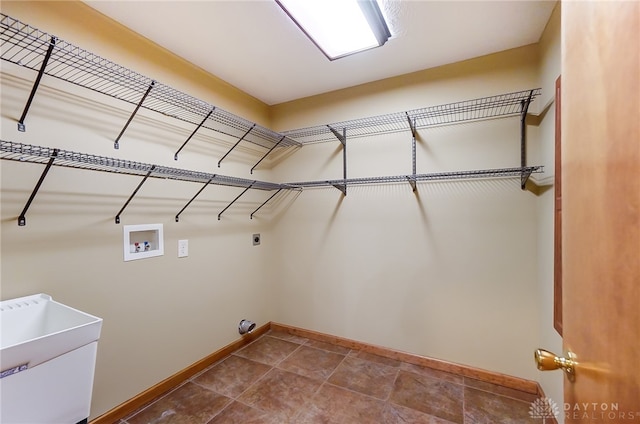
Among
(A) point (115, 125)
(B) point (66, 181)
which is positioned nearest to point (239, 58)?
→ (A) point (115, 125)

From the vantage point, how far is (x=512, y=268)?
192cm

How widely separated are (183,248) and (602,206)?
2.22 meters

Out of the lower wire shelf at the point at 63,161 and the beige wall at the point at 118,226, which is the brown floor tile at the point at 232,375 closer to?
the beige wall at the point at 118,226

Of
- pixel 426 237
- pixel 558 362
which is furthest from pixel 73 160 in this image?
pixel 426 237

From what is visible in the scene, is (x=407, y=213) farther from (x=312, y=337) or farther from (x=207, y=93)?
(x=207, y=93)

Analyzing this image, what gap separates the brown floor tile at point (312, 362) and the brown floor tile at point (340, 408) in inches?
8.2

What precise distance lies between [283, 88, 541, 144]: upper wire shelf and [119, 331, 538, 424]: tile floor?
1966mm

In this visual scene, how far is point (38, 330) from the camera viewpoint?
1.25m

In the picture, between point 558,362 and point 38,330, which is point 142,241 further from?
point 558,362

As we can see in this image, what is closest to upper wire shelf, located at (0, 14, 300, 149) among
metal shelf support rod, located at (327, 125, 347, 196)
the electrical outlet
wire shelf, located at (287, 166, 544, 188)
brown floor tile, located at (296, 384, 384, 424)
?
metal shelf support rod, located at (327, 125, 347, 196)

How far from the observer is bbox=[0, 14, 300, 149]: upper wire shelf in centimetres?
121

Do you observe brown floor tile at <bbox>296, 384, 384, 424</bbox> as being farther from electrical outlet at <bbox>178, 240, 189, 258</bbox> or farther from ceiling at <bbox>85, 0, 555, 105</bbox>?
ceiling at <bbox>85, 0, 555, 105</bbox>

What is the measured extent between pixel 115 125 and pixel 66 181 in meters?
0.43

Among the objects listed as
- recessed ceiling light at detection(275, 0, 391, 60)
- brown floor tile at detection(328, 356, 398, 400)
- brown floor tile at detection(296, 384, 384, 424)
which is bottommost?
brown floor tile at detection(296, 384, 384, 424)
